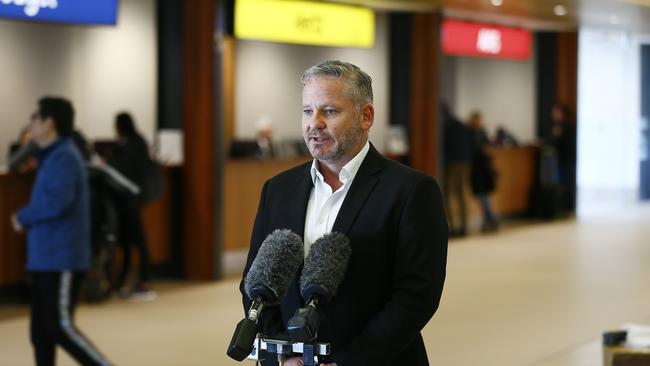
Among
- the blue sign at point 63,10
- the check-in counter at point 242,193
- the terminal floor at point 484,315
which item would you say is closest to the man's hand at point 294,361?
the terminal floor at point 484,315

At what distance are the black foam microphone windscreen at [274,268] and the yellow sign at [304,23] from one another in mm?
7805

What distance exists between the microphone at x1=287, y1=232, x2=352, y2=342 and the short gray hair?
341 millimetres

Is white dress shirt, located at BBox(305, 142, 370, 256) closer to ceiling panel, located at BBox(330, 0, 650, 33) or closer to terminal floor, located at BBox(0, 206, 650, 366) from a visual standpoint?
terminal floor, located at BBox(0, 206, 650, 366)

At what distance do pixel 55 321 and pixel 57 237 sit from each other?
0.45m

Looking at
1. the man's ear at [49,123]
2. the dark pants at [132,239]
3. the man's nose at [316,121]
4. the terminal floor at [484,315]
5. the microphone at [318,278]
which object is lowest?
the terminal floor at [484,315]

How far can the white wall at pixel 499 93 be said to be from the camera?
54.1ft

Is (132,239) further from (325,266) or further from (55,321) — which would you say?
(325,266)

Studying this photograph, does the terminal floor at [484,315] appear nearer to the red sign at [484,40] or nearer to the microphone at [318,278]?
the red sign at [484,40]

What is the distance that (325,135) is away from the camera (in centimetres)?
261

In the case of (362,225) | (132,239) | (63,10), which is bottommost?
(132,239)

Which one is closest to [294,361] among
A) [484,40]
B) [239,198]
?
[239,198]

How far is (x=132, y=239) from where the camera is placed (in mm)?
9297

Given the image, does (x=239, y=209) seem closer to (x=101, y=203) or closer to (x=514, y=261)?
(x=101, y=203)

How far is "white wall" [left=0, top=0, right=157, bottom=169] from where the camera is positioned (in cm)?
1030
